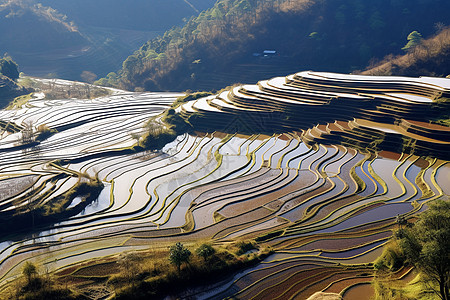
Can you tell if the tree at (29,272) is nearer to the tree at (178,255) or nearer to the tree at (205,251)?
the tree at (178,255)

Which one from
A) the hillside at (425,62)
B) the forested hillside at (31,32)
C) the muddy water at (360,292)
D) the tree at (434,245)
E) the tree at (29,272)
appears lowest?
the muddy water at (360,292)

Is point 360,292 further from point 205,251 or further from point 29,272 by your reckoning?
point 29,272

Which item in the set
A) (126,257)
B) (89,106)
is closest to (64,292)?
(126,257)

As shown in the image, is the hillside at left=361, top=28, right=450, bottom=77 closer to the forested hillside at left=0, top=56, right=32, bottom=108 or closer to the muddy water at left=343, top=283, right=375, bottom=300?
the muddy water at left=343, top=283, right=375, bottom=300

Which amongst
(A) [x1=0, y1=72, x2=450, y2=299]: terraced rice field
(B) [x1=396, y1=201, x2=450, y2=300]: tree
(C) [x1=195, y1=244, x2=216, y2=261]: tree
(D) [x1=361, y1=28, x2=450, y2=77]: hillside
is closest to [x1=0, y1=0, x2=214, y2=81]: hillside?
(A) [x1=0, y1=72, x2=450, y2=299]: terraced rice field

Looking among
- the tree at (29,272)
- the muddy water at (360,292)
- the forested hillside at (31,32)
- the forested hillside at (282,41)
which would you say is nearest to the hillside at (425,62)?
the forested hillside at (282,41)
